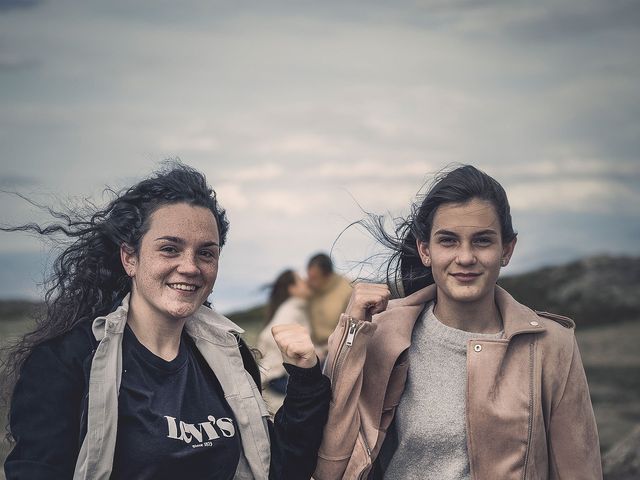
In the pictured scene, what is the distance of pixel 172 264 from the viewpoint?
3.61 meters

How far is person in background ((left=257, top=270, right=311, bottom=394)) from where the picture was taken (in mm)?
9344

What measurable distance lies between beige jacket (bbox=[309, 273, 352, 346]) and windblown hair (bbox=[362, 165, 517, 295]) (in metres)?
5.22

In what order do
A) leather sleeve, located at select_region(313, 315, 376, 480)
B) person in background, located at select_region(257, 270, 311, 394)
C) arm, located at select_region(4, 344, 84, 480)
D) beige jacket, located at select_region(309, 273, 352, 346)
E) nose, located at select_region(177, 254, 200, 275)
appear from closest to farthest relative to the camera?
arm, located at select_region(4, 344, 84, 480) → nose, located at select_region(177, 254, 200, 275) → leather sleeve, located at select_region(313, 315, 376, 480) → person in background, located at select_region(257, 270, 311, 394) → beige jacket, located at select_region(309, 273, 352, 346)

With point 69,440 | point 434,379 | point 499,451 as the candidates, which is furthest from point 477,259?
point 69,440

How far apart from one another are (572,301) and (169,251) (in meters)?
14.5

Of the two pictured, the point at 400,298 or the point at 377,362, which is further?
the point at 400,298

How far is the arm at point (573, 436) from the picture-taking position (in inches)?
147

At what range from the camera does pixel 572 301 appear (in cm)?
1700

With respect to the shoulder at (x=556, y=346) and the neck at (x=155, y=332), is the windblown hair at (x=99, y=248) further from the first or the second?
the shoulder at (x=556, y=346)

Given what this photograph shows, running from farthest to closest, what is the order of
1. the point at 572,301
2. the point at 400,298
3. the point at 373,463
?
the point at 572,301, the point at 400,298, the point at 373,463

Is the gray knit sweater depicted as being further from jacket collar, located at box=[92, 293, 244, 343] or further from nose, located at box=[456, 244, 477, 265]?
jacket collar, located at box=[92, 293, 244, 343]

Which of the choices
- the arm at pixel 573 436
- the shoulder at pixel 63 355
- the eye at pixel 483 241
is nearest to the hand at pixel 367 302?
the eye at pixel 483 241

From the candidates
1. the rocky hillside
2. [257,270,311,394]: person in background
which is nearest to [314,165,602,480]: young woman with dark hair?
[257,270,311,394]: person in background

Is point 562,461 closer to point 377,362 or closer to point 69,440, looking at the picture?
point 377,362
